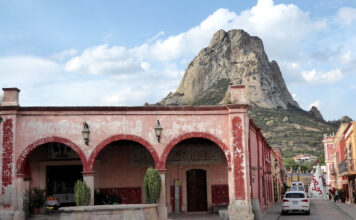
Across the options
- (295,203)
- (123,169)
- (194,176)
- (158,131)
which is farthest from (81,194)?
(295,203)

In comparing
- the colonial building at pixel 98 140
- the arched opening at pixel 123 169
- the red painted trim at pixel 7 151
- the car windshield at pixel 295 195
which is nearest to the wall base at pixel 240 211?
the colonial building at pixel 98 140

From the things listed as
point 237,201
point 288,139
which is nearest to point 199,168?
point 237,201

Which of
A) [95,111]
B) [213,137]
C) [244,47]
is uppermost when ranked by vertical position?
[244,47]

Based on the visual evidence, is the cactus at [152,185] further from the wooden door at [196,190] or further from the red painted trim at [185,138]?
the wooden door at [196,190]

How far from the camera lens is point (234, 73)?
114562 millimetres

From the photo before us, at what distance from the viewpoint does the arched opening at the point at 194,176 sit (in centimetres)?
2294

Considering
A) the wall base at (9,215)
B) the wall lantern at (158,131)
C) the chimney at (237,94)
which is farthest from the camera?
the chimney at (237,94)

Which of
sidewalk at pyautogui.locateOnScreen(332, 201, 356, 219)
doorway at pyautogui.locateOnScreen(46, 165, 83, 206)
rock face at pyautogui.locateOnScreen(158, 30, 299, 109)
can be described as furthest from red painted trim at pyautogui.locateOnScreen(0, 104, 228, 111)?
rock face at pyautogui.locateOnScreen(158, 30, 299, 109)

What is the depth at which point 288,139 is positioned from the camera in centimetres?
9000

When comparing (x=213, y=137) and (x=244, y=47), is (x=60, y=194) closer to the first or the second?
(x=213, y=137)

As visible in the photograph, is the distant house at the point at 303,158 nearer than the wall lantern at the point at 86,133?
No

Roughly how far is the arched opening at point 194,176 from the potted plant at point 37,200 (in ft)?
20.7

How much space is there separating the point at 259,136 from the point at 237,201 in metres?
10.1

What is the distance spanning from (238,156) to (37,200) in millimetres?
9594
